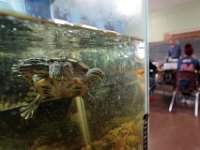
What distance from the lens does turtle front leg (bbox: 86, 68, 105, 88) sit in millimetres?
856

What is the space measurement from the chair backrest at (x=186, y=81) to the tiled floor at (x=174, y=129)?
0.39 metres

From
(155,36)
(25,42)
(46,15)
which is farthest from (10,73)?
(155,36)

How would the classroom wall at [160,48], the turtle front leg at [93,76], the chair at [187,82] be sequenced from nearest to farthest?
the turtle front leg at [93,76] → the chair at [187,82] → the classroom wall at [160,48]

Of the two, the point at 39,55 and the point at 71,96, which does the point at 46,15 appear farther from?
the point at 71,96

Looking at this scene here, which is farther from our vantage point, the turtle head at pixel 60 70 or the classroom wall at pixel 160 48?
A: the classroom wall at pixel 160 48

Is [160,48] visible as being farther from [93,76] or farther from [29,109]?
[29,109]

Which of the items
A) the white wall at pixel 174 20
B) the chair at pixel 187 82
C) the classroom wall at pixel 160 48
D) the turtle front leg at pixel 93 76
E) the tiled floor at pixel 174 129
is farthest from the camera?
the classroom wall at pixel 160 48

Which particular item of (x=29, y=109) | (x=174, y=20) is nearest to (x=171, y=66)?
(x=174, y=20)

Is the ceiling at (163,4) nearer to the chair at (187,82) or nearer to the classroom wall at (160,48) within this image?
the classroom wall at (160,48)

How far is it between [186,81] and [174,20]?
3.18 m

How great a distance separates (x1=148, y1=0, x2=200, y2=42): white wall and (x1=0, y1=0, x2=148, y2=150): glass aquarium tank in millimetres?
5046

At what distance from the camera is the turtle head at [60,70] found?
0.75m

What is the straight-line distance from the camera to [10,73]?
64 cm

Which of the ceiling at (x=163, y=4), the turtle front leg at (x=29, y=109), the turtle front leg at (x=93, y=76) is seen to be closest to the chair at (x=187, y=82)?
the ceiling at (x=163, y=4)
